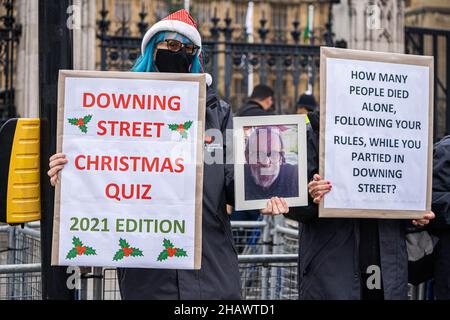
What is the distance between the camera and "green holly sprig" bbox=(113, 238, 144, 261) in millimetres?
4051

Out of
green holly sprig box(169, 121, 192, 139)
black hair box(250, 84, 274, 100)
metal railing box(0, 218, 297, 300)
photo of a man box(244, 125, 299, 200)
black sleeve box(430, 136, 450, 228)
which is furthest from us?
black hair box(250, 84, 274, 100)

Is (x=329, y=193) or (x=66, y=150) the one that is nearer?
(x=66, y=150)

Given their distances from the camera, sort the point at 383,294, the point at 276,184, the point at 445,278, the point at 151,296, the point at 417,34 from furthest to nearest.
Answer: the point at 417,34, the point at 445,278, the point at 383,294, the point at 276,184, the point at 151,296

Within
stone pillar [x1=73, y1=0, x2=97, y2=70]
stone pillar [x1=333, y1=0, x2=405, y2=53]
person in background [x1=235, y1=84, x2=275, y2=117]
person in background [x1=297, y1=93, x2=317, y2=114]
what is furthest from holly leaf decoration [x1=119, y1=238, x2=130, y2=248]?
stone pillar [x1=333, y1=0, x2=405, y2=53]

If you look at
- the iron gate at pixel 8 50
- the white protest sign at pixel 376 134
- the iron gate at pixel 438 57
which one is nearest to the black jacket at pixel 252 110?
the iron gate at pixel 8 50

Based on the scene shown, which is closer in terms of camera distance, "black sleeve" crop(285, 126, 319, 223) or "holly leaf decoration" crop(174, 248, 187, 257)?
"holly leaf decoration" crop(174, 248, 187, 257)

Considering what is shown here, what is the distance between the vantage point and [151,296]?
13.2ft

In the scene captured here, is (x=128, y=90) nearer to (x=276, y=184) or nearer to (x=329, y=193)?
(x=276, y=184)

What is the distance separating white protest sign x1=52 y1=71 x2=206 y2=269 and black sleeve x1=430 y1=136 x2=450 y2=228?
4.70 ft

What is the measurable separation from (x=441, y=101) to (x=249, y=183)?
8988mm

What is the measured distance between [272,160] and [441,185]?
1.12m

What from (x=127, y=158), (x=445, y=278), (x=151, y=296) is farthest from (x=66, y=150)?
(x=445, y=278)

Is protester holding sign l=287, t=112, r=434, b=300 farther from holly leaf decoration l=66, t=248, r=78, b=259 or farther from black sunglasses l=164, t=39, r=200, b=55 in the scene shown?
holly leaf decoration l=66, t=248, r=78, b=259

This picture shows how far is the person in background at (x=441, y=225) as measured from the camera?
4879 mm
